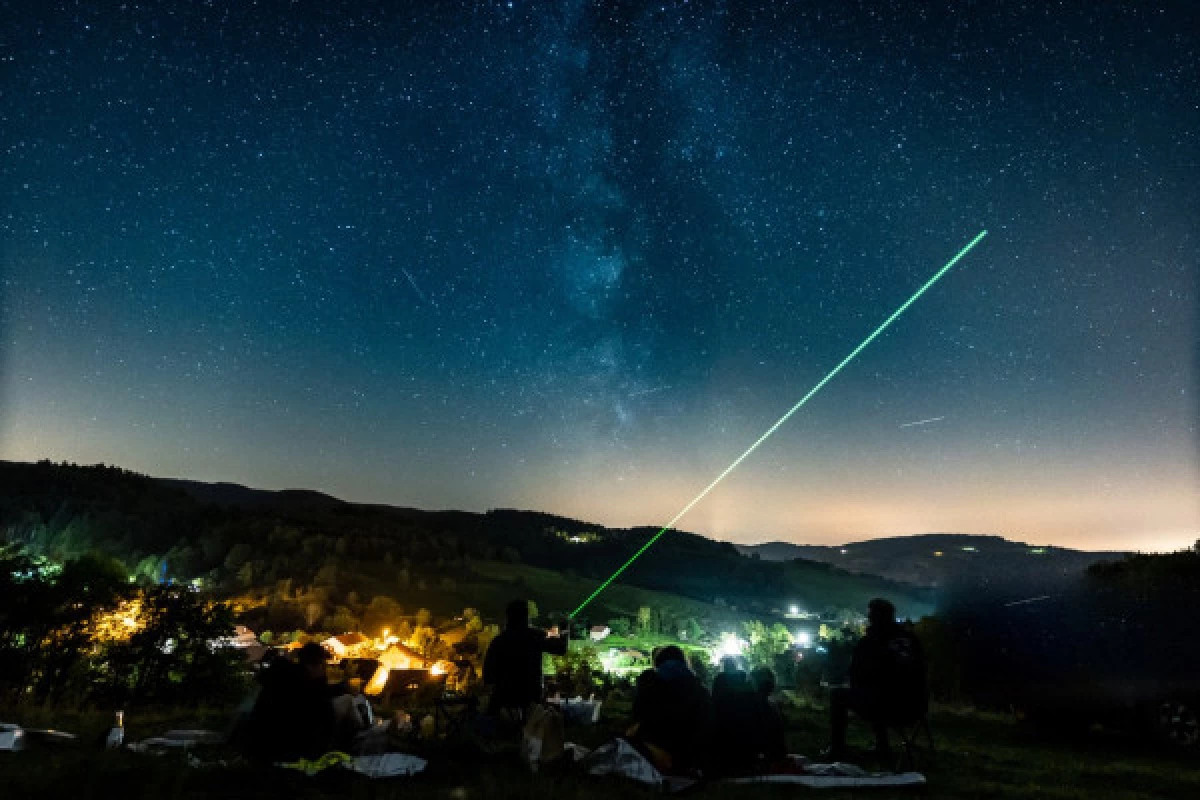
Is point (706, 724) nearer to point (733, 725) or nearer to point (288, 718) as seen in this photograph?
point (733, 725)

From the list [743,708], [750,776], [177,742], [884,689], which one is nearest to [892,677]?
[884,689]

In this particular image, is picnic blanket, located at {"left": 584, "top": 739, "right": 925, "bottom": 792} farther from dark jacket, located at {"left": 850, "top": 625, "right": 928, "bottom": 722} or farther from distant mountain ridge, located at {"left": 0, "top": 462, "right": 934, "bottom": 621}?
distant mountain ridge, located at {"left": 0, "top": 462, "right": 934, "bottom": 621}

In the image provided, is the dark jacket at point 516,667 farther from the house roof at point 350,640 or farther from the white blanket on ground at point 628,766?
the house roof at point 350,640

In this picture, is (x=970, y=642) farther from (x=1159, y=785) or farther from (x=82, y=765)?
(x=82, y=765)

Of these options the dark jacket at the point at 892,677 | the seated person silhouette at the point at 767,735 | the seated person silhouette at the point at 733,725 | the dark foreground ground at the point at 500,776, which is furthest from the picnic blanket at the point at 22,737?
the dark jacket at the point at 892,677

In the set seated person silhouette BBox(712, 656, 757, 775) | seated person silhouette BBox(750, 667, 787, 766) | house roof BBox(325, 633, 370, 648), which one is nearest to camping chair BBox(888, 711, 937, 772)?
seated person silhouette BBox(750, 667, 787, 766)

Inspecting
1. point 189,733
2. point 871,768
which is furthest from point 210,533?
point 871,768
